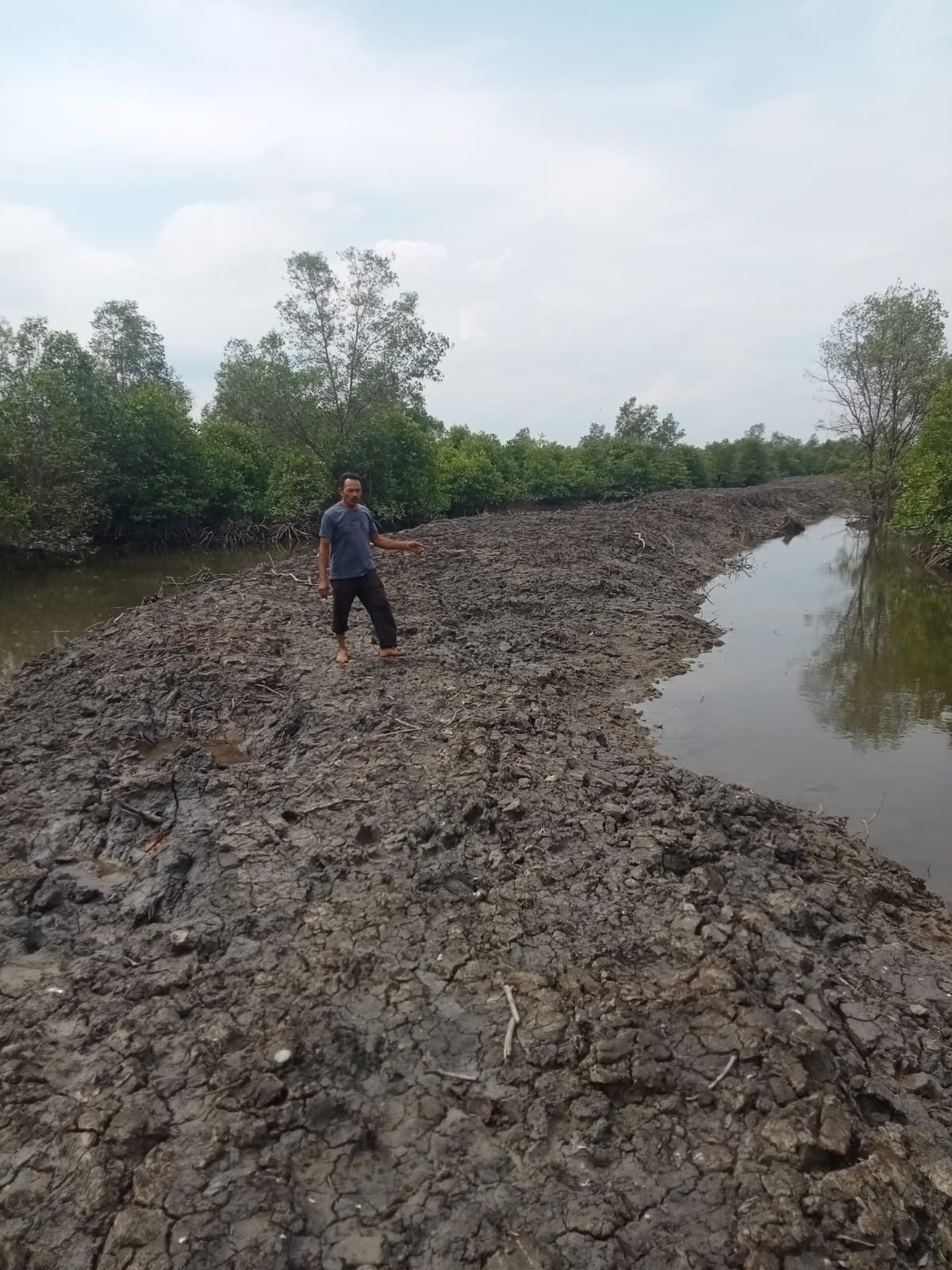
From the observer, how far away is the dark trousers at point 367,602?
7137 millimetres

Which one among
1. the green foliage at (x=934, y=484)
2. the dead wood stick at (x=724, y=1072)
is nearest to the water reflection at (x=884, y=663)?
the green foliage at (x=934, y=484)

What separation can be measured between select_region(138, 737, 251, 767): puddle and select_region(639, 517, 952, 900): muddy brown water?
373 centimetres

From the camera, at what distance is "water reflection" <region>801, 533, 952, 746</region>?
763 centimetres

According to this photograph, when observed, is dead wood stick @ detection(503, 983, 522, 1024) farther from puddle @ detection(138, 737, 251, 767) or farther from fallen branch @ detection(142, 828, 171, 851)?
puddle @ detection(138, 737, 251, 767)

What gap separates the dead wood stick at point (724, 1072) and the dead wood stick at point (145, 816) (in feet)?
11.4

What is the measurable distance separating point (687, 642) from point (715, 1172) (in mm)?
8684

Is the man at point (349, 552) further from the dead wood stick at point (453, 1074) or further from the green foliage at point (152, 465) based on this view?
the green foliage at point (152, 465)

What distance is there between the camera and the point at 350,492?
6820 millimetres

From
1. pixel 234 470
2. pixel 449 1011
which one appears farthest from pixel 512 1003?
pixel 234 470

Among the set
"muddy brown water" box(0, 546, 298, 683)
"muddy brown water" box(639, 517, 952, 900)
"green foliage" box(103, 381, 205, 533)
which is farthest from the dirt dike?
"green foliage" box(103, 381, 205, 533)

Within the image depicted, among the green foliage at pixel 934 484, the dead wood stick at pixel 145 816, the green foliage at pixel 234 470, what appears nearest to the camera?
the dead wood stick at pixel 145 816

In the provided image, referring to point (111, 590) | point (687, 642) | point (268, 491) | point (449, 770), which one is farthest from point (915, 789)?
point (268, 491)

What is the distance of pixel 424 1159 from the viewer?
2.23 metres

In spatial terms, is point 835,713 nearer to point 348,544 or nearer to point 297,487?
point 348,544
